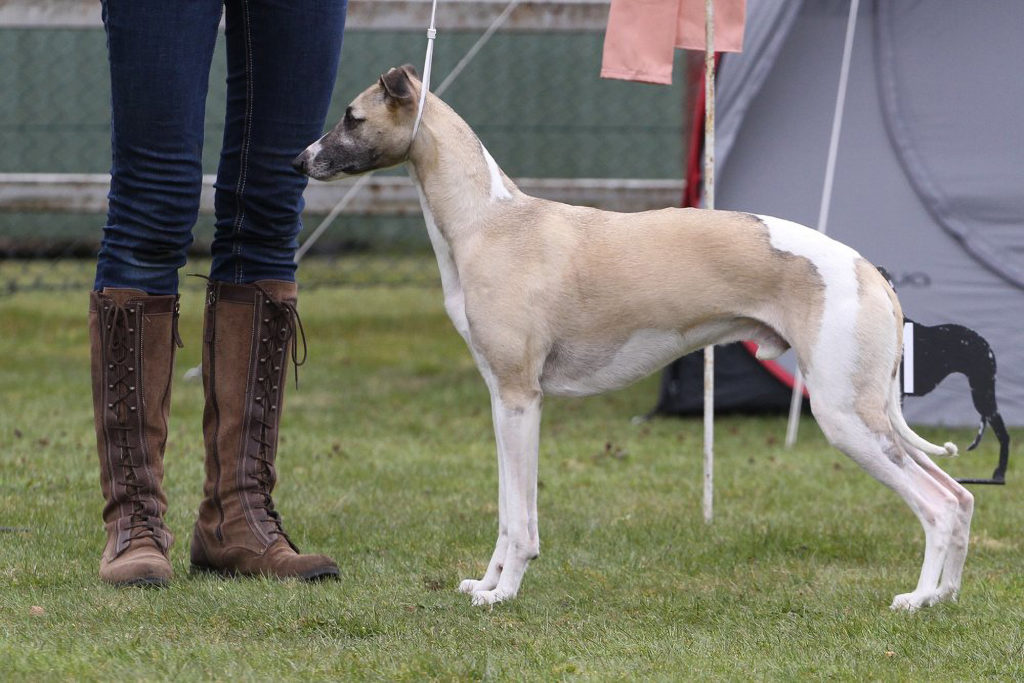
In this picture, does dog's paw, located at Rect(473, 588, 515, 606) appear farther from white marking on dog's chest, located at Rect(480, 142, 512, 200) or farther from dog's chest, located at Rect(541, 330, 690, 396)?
white marking on dog's chest, located at Rect(480, 142, 512, 200)

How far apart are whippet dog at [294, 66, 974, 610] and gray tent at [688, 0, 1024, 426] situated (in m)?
2.31

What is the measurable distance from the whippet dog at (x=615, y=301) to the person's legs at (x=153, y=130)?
10.9 inches

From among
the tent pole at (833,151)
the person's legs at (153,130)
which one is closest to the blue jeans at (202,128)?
the person's legs at (153,130)

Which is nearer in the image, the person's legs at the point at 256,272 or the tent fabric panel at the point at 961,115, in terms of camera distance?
the person's legs at the point at 256,272

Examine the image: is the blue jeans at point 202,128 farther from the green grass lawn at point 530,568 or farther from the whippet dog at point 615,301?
the green grass lawn at point 530,568

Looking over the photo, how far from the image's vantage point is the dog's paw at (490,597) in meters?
2.79

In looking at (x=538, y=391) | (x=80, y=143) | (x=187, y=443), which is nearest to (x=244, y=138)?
(x=538, y=391)

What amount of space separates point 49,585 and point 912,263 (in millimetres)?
3484

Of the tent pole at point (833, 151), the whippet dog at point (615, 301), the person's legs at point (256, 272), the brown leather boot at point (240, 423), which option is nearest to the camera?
the whippet dog at point (615, 301)

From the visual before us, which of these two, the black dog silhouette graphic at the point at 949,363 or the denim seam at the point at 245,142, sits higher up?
the denim seam at the point at 245,142

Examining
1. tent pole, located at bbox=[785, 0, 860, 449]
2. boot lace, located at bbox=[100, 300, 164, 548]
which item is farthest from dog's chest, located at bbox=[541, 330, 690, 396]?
tent pole, located at bbox=[785, 0, 860, 449]

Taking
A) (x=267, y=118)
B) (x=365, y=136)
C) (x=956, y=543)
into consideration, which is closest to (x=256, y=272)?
(x=267, y=118)

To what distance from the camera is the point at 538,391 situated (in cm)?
276

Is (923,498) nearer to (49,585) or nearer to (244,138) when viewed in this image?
(244,138)
